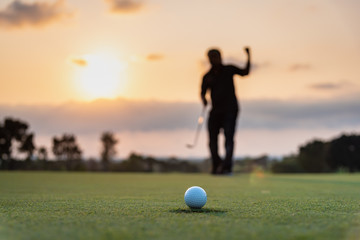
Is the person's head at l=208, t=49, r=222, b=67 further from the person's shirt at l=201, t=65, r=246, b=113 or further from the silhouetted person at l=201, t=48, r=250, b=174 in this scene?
the person's shirt at l=201, t=65, r=246, b=113

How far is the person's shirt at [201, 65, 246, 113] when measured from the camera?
938 cm

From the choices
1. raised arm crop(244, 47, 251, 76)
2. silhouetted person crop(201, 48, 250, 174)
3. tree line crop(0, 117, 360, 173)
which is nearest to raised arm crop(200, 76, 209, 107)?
silhouetted person crop(201, 48, 250, 174)

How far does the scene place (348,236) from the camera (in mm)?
3496

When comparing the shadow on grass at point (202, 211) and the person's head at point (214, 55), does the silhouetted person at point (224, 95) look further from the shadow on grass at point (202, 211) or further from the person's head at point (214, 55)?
the shadow on grass at point (202, 211)

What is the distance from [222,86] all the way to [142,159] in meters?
31.8

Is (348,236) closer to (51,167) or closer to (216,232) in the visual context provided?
(216,232)

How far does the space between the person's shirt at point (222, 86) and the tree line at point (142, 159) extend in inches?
1149

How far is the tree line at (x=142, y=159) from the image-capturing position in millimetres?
39531

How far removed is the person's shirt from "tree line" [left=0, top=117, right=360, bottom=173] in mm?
29178

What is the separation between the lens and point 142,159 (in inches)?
1599

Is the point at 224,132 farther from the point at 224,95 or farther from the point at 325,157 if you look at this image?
the point at 325,157

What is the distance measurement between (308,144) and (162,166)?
13.8 meters

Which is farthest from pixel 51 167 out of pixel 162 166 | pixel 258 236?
pixel 258 236

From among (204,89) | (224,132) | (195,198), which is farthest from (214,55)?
(195,198)
